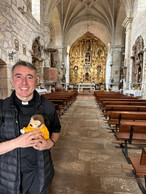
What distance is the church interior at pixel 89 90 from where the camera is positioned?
193 centimetres

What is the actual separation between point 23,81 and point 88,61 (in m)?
27.3

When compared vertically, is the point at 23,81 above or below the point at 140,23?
below

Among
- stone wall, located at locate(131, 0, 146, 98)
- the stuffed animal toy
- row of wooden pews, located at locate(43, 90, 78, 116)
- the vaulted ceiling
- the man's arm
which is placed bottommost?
row of wooden pews, located at locate(43, 90, 78, 116)

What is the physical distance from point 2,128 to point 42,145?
0.39m

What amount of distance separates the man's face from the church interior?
1.42 m

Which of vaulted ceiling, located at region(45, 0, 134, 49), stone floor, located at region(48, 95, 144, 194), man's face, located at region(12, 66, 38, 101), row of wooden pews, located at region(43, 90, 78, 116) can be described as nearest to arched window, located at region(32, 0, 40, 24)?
vaulted ceiling, located at region(45, 0, 134, 49)

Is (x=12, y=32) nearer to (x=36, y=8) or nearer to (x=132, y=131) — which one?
(x=36, y=8)

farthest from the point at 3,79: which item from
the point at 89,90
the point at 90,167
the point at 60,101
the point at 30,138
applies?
the point at 89,90

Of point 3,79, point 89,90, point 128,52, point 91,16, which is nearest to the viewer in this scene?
point 3,79

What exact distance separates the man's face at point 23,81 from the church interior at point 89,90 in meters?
1.42

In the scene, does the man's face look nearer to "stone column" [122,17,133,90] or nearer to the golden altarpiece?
"stone column" [122,17,133,90]

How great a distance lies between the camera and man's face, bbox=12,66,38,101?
3.35ft

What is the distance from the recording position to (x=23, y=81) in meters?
1.01

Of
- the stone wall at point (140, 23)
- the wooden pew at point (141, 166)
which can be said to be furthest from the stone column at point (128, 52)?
the wooden pew at point (141, 166)
